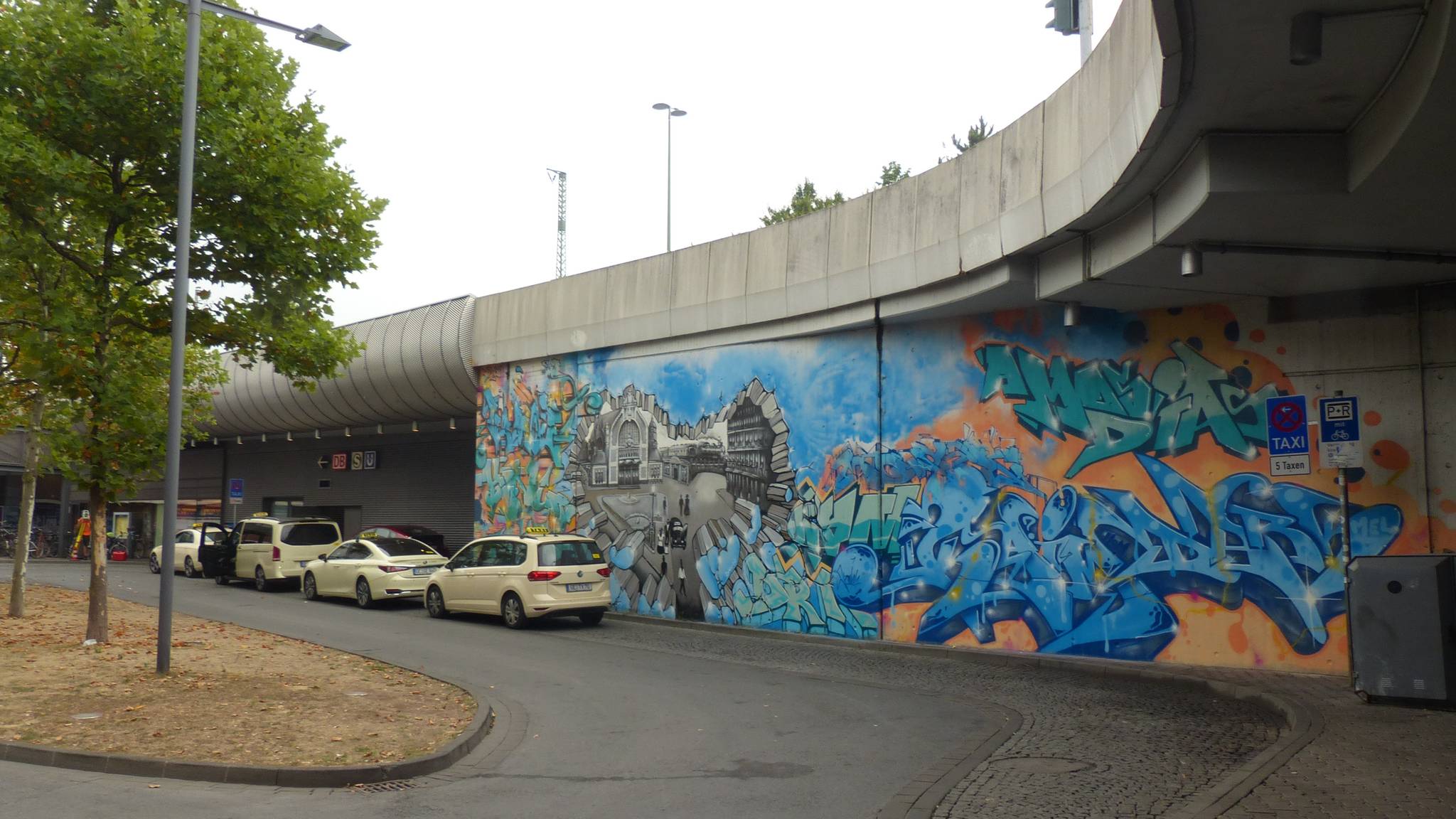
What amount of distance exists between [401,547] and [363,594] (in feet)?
3.88

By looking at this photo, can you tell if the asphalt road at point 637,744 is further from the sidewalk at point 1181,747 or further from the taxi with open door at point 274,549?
the taxi with open door at point 274,549

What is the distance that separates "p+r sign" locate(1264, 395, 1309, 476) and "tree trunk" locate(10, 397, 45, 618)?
1810 centimetres

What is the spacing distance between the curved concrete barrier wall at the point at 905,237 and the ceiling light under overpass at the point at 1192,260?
971 millimetres

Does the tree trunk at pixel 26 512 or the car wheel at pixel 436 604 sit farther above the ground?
the tree trunk at pixel 26 512

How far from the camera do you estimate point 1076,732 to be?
9453 millimetres

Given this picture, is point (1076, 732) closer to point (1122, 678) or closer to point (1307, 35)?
point (1122, 678)

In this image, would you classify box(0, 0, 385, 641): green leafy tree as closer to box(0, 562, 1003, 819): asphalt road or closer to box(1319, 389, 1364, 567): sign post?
box(0, 562, 1003, 819): asphalt road

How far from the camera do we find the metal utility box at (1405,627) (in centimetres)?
972

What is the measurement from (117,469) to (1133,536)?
42.8 ft

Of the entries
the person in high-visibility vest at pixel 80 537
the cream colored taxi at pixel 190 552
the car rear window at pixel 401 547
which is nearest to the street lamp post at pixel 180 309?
the car rear window at pixel 401 547

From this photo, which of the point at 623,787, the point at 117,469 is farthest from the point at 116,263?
the point at 623,787

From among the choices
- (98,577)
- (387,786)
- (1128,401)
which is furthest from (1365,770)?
(98,577)

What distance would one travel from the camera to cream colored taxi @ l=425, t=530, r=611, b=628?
58.0 feet

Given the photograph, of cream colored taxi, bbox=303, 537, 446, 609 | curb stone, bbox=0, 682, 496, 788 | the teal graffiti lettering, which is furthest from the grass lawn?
the teal graffiti lettering
